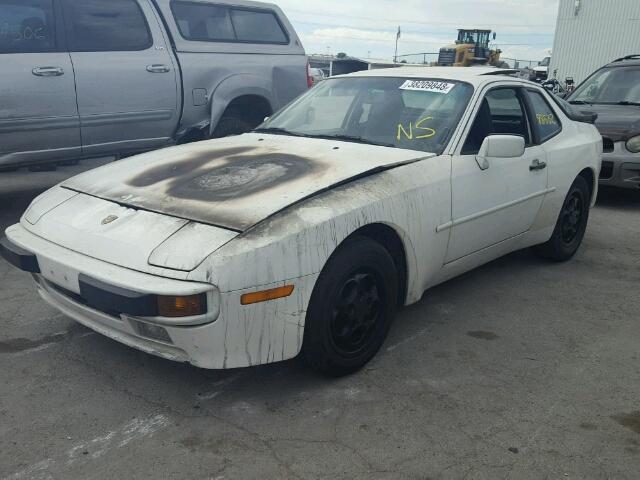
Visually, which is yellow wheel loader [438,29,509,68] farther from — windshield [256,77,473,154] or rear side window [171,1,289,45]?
windshield [256,77,473,154]

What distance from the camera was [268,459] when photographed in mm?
2424

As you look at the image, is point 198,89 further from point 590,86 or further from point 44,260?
point 590,86

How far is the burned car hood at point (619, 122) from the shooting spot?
7.02 metres

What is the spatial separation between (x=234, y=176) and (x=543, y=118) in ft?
8.47

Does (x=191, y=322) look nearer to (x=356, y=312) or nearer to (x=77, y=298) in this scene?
(x=77, y=298)

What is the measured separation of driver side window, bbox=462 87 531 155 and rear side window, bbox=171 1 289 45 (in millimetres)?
3684

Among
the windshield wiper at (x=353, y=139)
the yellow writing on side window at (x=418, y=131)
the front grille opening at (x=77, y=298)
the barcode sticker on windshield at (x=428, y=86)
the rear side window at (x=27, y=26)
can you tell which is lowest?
the front grille opening at (x=77, y=298)

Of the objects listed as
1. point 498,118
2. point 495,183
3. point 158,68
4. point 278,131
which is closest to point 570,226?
point 498,118

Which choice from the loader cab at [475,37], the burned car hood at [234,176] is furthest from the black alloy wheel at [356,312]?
the loader cab at [475,37]

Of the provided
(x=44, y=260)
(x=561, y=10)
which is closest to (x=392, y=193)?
(x=44, y=260)

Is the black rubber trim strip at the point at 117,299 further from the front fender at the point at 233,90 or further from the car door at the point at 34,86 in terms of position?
the front fender at the point at 233,90

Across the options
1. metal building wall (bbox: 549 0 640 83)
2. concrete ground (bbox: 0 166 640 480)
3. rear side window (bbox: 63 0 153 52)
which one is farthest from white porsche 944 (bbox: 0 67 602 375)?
metal building wall (bbox: 549 0 640 83)

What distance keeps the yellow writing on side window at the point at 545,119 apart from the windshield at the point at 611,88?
3.95 m

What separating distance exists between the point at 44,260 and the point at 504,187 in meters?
2.69
